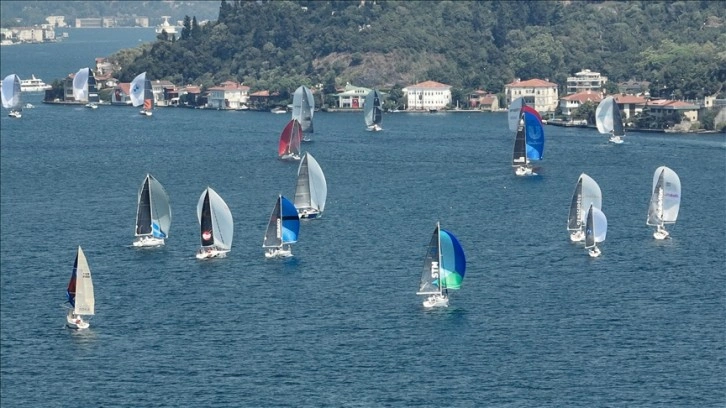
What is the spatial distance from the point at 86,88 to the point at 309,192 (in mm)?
70135

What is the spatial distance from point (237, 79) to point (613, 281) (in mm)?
90540

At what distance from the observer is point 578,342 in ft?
167

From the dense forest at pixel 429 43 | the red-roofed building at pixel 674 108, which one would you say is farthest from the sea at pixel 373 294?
the dense forest at pixel 429 43

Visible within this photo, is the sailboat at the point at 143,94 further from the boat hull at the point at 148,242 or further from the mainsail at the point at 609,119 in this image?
the boat hull at the point at 148,242

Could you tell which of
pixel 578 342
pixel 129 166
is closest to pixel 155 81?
pixel 129 166

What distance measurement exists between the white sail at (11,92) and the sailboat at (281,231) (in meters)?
68.9

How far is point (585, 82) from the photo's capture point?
131 m

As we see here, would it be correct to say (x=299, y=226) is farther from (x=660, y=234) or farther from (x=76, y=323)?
(x=76, y=323)

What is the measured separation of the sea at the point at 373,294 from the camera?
1865 inches

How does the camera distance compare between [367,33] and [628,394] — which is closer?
[628,394]

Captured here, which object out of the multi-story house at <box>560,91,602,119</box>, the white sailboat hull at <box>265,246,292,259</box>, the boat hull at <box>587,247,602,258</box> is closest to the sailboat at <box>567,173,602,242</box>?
the boat hull at <box>587,247,602,258</box>

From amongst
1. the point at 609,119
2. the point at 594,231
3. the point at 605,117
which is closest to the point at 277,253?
the point at 594,231

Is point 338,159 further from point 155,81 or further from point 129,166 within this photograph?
point 155,81

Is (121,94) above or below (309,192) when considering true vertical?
below
